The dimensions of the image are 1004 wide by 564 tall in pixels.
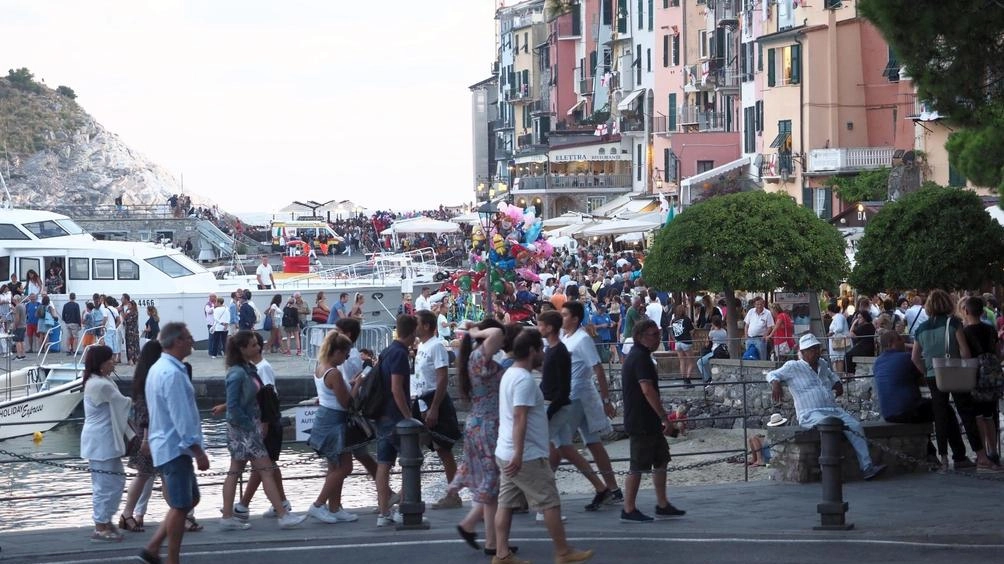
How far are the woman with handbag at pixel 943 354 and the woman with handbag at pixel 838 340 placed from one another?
897cm

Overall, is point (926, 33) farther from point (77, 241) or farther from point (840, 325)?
point (77, 241)

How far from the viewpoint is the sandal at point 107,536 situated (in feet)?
42.0

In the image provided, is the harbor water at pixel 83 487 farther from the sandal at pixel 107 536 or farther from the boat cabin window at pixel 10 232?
the boat cabin window at pixel 10 232

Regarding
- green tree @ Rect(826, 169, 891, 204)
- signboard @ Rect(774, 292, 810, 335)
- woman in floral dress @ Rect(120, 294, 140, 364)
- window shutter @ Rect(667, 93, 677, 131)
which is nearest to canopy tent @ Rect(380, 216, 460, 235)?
window shutter @ Rect(667, 93, 677, 131)

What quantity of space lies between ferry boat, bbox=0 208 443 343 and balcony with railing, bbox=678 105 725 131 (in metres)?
31.2

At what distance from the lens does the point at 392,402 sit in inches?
522

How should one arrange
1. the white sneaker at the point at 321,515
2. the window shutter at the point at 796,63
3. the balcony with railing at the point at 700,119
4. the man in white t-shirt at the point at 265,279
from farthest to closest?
the balcony with railing at the point at 700,119
the window shutter at the point at 796,63
the man in white t-shirt at the point at 265,279
the white sneaker at the point at 321,515

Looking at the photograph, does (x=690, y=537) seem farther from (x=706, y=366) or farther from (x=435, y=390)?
(x=706, y=366)

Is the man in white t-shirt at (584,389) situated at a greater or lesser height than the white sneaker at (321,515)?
greater

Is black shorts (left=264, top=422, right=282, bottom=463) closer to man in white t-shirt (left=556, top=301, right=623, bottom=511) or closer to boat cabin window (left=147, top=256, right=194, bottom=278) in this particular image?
man in white t-shirt (left=556, top=301, right=623, bottom=511)

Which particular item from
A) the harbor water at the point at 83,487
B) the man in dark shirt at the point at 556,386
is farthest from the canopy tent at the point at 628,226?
the man in dark shirt at the point at 556,386

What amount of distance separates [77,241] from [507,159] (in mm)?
80274

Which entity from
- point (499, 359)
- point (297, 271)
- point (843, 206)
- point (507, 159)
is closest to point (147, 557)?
point (499, 359)

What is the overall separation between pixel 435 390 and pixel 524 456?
2598 mm
